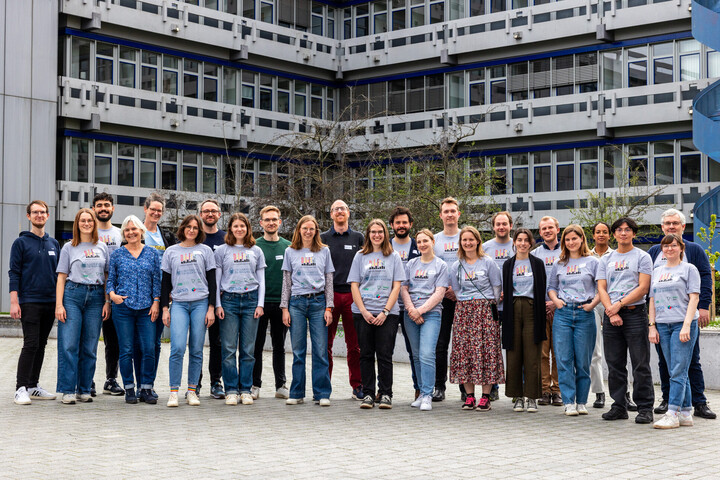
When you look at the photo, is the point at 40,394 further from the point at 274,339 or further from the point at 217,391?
the point at 274,339

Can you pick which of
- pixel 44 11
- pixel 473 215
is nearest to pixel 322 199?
pixel 473 215

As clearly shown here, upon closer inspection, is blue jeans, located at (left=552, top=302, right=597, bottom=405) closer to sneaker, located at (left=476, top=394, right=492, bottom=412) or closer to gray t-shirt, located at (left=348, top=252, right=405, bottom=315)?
sneaker, located at (left=476, top=394, right=492, bottom=412)

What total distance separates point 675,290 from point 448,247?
8.34ft

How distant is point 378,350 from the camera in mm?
10938

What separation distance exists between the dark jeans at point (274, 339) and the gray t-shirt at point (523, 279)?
2.57 metres

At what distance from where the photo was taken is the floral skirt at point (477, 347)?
35.2 feet

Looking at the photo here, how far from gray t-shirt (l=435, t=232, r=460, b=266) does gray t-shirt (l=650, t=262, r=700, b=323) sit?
2.26m

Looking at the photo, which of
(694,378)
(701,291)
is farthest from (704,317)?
(694,378)

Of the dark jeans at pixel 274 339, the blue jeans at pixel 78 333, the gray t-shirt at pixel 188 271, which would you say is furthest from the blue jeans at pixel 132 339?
the dark jeans at pixel 274 339

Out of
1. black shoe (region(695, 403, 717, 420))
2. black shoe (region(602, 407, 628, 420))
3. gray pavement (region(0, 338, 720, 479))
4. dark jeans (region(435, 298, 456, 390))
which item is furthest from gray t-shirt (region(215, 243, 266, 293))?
black shoe (region(695, 403, 717, 420))

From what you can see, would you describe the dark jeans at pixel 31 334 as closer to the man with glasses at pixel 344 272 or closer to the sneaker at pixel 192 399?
the sneaker at pixel 192 399

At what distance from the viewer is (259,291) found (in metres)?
11.0

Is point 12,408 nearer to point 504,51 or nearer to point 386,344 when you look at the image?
point 386,344

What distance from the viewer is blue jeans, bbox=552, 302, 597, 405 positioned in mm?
10438
